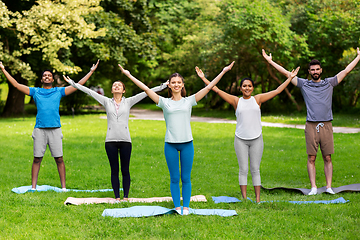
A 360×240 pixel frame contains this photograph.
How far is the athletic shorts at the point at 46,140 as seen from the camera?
702cm

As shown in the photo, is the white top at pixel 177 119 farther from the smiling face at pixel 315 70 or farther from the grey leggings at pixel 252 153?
the smiling face at pixel 315 70

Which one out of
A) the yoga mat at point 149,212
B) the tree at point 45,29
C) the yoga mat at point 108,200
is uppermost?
the tree at point 45,29

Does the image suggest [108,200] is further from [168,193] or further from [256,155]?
[256,155]

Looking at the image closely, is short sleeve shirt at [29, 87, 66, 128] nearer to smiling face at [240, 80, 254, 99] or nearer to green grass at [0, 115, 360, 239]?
green grass at [0, 115, 360, 239]

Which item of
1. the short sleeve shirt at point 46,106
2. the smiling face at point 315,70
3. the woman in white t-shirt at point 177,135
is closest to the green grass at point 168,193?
the woman in white t-shirt at point 177,135

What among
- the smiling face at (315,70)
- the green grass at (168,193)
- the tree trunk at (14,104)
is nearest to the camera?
the green grass at (168,193)

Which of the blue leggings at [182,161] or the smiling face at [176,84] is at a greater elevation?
the smiling face at [176,84]

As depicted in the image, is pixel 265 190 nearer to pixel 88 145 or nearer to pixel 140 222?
pixel 140 222

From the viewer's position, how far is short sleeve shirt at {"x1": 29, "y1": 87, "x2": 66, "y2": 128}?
274 inches

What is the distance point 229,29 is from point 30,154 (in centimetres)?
1518

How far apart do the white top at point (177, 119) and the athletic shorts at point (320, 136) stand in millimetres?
2721

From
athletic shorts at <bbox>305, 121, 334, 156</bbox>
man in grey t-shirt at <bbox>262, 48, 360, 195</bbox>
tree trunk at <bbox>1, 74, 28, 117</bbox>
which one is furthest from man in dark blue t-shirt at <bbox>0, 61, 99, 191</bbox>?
tree trunk at <bbox>1, 74, 28, 117</bbox>

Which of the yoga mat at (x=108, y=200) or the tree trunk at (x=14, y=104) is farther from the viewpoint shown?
the tree trunk at (x=14, y=104)

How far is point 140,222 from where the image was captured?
5.09m
